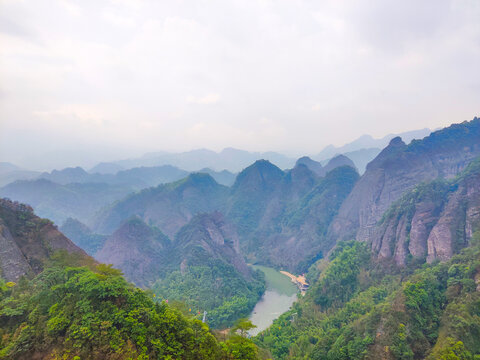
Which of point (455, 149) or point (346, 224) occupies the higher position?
point (455, 149)

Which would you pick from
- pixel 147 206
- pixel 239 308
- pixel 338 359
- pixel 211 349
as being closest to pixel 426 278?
pixel 338 359

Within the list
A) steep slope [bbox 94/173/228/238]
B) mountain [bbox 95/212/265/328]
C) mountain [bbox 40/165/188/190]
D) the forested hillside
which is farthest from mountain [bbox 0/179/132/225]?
the forested hillside

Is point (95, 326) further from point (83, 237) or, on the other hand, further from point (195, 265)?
point (83, 237)

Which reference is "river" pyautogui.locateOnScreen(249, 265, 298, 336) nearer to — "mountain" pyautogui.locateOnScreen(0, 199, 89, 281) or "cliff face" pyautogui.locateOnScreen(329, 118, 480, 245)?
"cliff face" pyautogui.locateOnScreen(329, 118, 480, 245)

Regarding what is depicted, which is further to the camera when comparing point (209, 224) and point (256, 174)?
point (256, 174)

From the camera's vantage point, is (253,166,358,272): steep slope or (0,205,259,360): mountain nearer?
(0,205,259,360): mountain

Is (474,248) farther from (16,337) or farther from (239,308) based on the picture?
(16,337)
